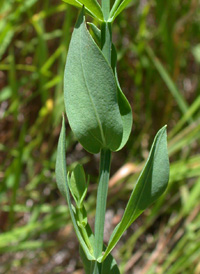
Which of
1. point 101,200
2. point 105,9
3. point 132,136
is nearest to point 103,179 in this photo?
point 101,200

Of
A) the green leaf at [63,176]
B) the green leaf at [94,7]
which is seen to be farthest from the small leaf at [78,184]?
the green leaf at [94,7]

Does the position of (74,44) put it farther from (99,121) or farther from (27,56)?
(27,56)

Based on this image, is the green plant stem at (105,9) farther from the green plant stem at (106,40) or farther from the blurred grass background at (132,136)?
the blurred grass background at (132,136)

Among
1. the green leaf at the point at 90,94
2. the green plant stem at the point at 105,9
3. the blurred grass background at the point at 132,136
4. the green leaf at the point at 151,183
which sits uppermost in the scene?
the green plant stem at the point at 105,9

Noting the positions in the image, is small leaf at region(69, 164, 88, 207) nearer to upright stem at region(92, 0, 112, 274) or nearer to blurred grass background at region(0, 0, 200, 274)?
upright stem at region(92, 0, 112, 274)

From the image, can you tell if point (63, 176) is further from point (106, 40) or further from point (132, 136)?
point (132, 136)

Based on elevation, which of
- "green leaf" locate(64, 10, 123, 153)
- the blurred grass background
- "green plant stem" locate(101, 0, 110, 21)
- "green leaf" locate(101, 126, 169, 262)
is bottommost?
the blurred grass background

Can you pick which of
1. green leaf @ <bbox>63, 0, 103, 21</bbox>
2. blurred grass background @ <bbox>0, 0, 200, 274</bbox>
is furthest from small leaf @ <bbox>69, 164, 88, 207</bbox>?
blurred grass background @ <bbox>0, 0, 200, 274</bbox>
